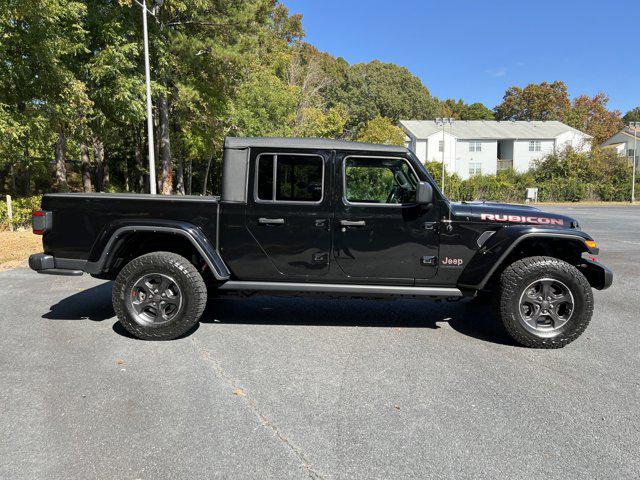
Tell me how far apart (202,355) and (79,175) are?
3506cm

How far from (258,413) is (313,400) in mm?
425

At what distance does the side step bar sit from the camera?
4520mm

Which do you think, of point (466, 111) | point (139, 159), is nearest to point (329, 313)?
point (139, 159)

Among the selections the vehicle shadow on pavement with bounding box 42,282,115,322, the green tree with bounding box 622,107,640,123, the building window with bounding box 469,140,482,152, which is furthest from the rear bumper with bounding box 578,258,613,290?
the green tree with bounding box 622,107,640,123

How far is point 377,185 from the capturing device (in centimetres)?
469

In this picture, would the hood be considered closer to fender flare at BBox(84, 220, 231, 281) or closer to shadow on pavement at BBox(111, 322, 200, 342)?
fender flare at BBox(84, 220, 231, 281)

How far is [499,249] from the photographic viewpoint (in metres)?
4.39

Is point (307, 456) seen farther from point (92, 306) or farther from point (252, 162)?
point (92, 306)

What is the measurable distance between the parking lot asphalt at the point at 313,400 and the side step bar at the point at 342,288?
1.66 ft

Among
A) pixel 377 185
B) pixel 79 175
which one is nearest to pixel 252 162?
pixel 377 185

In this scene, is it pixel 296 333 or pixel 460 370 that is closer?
pixel 460 370

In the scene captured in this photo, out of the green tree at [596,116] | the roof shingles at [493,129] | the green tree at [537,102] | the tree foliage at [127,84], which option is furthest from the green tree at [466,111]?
A: the tree foliage at [127,84]

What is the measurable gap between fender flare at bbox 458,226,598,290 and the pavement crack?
2417 mm

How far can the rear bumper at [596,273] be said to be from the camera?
455cm
